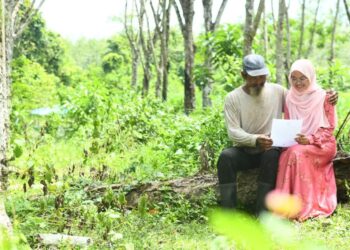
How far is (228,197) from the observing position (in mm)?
4629

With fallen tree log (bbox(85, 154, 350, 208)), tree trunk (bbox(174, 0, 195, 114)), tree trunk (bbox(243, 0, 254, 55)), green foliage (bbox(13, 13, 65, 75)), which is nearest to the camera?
fallen tree log (bbox(85, 154, 350, 208))

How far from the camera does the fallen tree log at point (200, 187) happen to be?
497 cm

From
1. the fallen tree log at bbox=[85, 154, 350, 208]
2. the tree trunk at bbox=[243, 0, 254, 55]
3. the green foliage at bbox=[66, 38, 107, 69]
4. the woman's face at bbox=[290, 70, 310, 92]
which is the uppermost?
the green foliage at bbox=[66, 38, 107, 69]

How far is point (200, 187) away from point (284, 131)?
1.00 m

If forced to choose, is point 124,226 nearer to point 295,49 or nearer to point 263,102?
point 263,102

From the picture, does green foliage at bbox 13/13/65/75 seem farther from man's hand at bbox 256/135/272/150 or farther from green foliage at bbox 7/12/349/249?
man's hand at bbox 256/135/272/150

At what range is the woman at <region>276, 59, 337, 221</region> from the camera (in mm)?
4547

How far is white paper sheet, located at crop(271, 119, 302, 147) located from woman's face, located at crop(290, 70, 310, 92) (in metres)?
0.35

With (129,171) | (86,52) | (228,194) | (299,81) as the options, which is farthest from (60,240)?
(86,52)

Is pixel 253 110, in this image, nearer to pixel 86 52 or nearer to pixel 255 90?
pixel 255 90

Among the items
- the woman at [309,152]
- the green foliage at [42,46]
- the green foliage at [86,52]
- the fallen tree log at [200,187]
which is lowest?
the fallen tree log at [200,187]

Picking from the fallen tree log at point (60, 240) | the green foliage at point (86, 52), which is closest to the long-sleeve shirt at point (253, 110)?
the fallen tree log at point (60, 240)

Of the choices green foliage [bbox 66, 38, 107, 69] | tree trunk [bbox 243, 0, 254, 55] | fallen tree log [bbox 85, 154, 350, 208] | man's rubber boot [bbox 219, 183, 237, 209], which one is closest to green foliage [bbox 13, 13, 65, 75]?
tree trunk [bbox 243, 0, 254, 55]

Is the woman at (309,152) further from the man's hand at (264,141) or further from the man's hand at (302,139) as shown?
the man's hand at (264,141)
